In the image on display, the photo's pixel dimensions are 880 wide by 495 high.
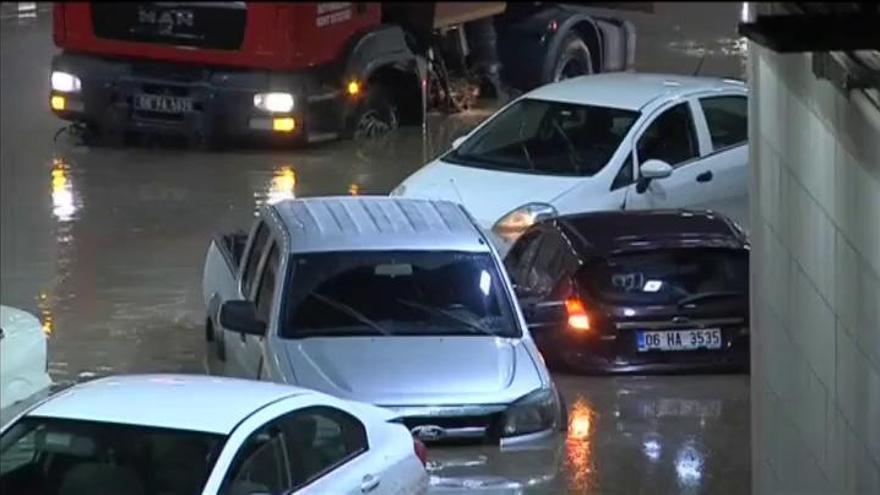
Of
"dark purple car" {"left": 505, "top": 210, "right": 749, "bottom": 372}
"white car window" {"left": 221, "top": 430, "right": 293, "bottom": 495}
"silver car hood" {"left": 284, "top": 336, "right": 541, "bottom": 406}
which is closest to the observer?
"white car window" {"left": 221, "top": 430, "right": 293, "bottom": 495}

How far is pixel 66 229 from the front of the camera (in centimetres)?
2011

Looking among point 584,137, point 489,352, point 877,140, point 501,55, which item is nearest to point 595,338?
point 489,352

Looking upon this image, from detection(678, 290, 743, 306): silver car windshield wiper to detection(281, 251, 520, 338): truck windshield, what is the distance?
209 cm

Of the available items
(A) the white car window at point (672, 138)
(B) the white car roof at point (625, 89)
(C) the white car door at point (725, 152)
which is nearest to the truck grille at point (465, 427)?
(A) the white car window at point (672, 138)

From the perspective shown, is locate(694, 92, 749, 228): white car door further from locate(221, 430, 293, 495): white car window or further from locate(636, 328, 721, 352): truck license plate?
locate(221, 430, 293, 495): white car window

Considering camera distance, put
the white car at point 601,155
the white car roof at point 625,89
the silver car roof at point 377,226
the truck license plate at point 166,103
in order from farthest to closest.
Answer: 1. the truck license plate at point 166,103
2. the white car roof at point 625,89
3. the white car at point 601,155
4. the silver car roof at point 377,226

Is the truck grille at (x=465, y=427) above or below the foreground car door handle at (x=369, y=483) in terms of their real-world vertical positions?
below

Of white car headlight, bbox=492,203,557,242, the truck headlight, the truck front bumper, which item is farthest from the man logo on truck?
the truck headlight

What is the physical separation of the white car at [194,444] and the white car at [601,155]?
6872 millimetres

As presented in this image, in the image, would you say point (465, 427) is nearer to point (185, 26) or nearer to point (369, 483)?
point (369, 483)

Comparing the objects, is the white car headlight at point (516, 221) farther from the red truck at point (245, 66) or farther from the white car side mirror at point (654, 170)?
the red truck at point (245, 66)

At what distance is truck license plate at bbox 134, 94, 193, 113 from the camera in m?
23.8

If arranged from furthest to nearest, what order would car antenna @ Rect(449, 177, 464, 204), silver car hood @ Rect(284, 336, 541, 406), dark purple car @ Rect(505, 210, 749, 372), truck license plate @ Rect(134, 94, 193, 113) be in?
truck license plate @ Rect(134, 94, 193, 113), car antenna @ Rect(449, 177, 464, 204), dark purple car @ Rect(505, 210, 749, 372), silver car hood @ Rect(284, 336, 541, 406)

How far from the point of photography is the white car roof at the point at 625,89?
61.3 ft
